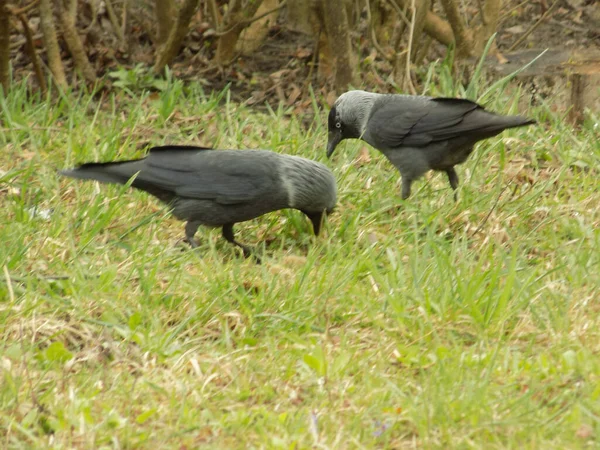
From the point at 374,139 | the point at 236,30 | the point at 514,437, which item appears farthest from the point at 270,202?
the point at 236,30

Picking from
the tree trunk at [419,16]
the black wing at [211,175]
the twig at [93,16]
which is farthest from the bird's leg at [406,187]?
the twig at [93,16]

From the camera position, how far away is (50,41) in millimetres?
7277

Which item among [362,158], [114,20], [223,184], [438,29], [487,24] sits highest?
[487,24]

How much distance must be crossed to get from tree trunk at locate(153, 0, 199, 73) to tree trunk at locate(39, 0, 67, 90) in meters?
0.84

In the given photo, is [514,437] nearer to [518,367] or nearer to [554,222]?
[518,367]

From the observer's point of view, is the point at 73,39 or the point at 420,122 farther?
the point at 73,39

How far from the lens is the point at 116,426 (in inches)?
130

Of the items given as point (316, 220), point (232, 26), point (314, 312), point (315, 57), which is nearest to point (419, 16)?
point (315, 57)

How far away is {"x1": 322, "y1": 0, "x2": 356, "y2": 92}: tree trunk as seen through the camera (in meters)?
6.98

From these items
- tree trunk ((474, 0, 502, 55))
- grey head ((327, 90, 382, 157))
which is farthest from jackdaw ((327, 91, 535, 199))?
tree trunk ((474, 0, 502, 55))

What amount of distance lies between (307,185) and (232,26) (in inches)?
122

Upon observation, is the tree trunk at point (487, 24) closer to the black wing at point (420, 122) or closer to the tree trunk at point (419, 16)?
the tree trunk at point (419, 16)

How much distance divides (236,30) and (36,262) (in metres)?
4.05

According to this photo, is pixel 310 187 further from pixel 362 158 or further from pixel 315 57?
pixel 315 57
